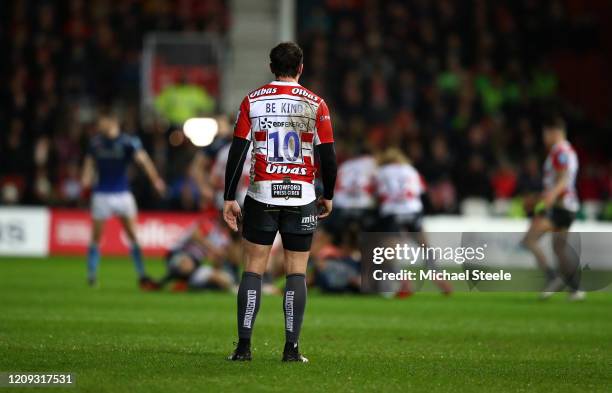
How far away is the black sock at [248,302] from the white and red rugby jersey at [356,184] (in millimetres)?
10485

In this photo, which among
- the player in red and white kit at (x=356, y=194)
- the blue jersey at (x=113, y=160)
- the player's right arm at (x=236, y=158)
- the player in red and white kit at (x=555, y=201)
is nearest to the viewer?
the player's right arm at (x=236, y=158)

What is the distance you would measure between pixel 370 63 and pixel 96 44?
6.92 m

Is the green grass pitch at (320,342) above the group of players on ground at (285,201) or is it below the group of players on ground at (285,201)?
below

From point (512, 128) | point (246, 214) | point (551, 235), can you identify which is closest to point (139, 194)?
point (512, 128)

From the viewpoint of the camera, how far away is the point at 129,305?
14422mm

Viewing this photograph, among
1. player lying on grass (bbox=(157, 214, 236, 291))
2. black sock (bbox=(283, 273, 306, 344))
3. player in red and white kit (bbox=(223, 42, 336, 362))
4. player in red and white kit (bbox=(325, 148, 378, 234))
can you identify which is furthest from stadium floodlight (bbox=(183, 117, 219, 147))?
black sock (bbox=(283, 273, 306, 344))

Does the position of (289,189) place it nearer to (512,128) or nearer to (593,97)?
(512,128)

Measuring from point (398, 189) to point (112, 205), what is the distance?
4223 mm

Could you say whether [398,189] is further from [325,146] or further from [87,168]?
[325,146]

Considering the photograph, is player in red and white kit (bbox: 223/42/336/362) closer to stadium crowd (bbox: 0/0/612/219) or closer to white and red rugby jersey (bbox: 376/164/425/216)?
white and red rugby jersey (bbox: 376/164/425/216)

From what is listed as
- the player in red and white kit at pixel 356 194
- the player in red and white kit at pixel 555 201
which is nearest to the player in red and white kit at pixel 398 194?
the player in red and white kit at pixel 356 194

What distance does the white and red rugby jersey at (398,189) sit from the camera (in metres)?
17.5

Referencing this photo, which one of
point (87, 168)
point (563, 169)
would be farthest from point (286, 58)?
point (87, 168)

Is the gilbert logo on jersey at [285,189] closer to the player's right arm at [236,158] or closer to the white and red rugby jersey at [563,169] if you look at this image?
the player's right arm at [236,158]
